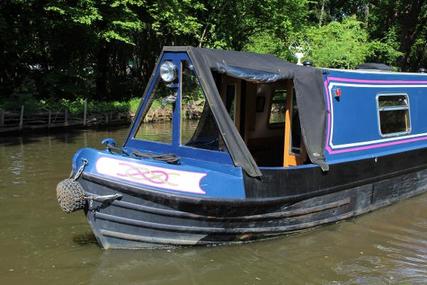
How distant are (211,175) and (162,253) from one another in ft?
3.68

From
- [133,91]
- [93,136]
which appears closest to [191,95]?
[93,136]

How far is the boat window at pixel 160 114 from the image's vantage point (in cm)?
662

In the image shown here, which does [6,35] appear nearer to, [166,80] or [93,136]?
[93,136]

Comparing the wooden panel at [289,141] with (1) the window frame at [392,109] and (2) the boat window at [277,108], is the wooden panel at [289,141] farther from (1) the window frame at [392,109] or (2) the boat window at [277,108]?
(1) the window frame at [392,109]

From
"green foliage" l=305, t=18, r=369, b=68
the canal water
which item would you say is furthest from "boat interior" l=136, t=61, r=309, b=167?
"green foliage" l=305, t=18, r=369, b=68

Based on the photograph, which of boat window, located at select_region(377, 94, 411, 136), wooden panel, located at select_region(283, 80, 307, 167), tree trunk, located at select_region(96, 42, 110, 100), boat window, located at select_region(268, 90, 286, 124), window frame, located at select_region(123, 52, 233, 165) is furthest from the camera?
tree trunk, located at select_region(96, 42, 110, 100)

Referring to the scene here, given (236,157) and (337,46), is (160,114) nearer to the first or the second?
(236,157)

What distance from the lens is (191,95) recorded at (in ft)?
21.4

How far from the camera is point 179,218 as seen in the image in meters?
6.02

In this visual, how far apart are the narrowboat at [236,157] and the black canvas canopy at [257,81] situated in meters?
0.01

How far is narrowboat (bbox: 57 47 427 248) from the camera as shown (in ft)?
19.5

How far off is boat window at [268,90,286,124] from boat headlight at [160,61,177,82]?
78.7 inches

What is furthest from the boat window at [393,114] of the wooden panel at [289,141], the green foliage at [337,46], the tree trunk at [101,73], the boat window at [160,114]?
the tree trunk at [101,73]

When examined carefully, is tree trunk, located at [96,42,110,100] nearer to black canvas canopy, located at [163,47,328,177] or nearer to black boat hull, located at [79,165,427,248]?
black canvas canopy, located at [163,47,328,177]
